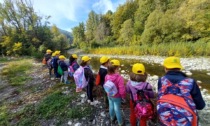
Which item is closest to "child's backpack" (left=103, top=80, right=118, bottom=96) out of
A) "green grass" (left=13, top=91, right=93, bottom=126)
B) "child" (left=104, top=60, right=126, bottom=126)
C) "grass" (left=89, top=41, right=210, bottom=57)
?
"child" (left=104, top=60, right=126, bottom=126)

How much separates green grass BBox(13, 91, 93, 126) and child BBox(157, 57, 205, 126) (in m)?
2.27

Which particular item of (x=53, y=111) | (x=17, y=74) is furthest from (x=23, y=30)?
(x=53, y=111)

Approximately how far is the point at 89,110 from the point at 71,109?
504 mm

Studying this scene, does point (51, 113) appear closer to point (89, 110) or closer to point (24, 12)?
point (89, 110)

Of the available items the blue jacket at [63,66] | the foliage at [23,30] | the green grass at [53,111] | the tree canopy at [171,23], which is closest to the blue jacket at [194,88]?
the green grass at [53,111]

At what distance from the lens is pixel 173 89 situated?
1.87 meters

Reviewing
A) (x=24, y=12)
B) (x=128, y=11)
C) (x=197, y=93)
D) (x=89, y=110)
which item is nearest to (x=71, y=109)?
(x=89, y=110)

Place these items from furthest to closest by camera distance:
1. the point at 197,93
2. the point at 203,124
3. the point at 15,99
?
1. the point at 15,99
2. the point at 203,124
3. the point at 197,93

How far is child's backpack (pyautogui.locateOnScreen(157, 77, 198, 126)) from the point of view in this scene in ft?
5.81

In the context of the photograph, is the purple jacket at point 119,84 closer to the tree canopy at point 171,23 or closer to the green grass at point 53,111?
the green grass at point 53,111

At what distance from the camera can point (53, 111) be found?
3939 millimetres

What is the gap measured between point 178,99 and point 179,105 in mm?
74

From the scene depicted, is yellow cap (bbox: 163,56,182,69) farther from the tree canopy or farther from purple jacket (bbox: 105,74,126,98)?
the tree canopy

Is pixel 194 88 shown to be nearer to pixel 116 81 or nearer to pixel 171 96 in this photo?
pixel 171 96
